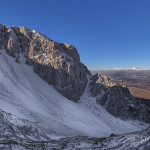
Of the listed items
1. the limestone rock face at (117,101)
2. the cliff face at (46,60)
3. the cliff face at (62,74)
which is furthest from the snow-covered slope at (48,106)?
the limestone rock face at (117,101)

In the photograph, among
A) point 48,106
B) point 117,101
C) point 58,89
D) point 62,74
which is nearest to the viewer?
point 48,106

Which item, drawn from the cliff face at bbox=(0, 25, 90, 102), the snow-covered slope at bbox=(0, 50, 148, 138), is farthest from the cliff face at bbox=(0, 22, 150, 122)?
the snow-covered slope at bbox=(0, 50, 148, 138)

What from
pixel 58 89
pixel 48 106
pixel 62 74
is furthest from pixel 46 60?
pixel 48 106

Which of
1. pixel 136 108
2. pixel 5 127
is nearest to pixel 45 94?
pixel 5 127

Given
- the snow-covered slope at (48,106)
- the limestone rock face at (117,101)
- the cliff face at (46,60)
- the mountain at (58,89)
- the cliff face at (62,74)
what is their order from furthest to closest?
1. the limestone rock face at (117,101)
2. the cliff face at (62,74)
3. the cliff face at (46,60)
4. the mountain at (58,89)
5. the snow-covered slope at (48,106)

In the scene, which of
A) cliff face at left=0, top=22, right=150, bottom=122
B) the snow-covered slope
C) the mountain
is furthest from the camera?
cliff face at left=0, top=22, right=150, bottom=122

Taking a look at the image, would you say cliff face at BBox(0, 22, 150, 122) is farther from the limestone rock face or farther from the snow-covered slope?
the snow-covered slope

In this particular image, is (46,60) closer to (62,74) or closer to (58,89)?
(62,74)

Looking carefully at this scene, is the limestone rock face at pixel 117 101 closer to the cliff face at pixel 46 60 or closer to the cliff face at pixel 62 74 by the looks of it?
the cliff face at pixel 62 74
